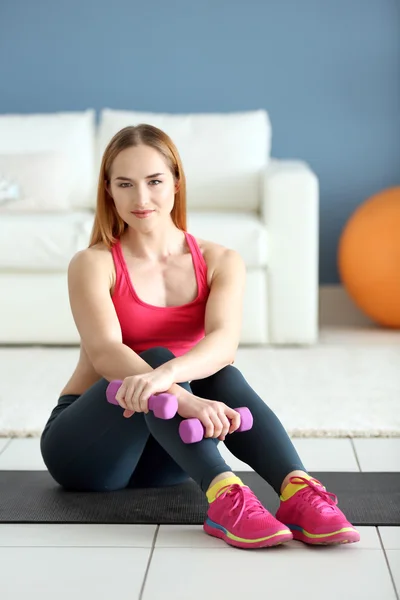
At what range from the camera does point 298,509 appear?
1702mm

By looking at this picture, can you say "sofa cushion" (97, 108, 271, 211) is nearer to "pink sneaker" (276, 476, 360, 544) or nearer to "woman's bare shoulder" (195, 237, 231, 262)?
"woman's bare shoulder" (195, 237, 231, 262)

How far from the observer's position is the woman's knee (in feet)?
6.03

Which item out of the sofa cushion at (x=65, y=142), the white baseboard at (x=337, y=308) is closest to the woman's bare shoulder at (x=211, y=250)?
the sofa cushion at (x=65, y=142)

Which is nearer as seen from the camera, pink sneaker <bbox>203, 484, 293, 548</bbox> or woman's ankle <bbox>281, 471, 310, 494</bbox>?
pink sneaker <bbox>203, 484, 293, 548</bbox>

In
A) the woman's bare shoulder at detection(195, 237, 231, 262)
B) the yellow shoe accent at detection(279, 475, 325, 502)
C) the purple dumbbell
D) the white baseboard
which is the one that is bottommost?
the white baseboard

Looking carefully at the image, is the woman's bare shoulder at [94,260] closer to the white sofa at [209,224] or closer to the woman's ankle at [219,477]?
the woman's ankle at [219,477]

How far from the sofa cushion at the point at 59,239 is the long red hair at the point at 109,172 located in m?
1.71

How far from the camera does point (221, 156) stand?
13.9ft

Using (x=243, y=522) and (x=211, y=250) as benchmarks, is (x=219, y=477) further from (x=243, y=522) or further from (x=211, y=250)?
(x=211, y=250)

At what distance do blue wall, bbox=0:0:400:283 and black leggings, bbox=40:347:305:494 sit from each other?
113 inches

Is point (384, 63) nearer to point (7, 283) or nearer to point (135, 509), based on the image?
point (7, 283)

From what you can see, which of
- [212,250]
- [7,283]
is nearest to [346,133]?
[7,283]

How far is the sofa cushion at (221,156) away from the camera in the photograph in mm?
4207

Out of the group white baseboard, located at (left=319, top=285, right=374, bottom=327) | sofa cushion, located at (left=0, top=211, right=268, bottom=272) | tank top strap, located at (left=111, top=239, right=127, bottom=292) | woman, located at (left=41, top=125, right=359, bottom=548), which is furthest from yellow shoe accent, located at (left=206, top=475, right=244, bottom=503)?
white baseboard, located at (left=319, top=285, right=374, bottom=327)
